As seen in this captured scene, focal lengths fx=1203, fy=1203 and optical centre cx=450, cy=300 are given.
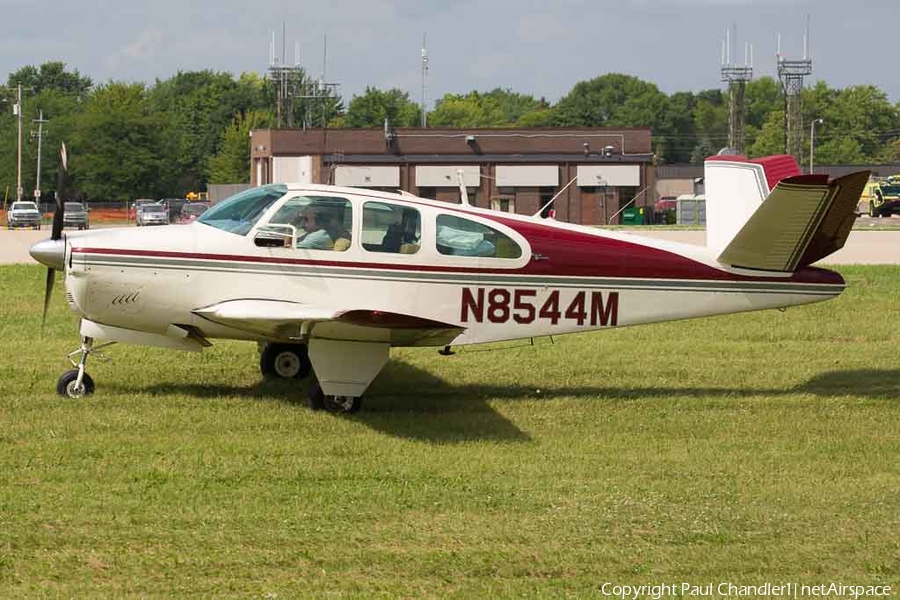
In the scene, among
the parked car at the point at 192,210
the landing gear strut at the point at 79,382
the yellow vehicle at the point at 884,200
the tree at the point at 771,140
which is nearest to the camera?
the landing gear strut at the point at 79,382

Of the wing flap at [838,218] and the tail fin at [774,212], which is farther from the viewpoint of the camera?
the tail fin at [774,212]

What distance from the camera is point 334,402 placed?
34.3ft

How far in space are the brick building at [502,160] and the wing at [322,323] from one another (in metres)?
59.0

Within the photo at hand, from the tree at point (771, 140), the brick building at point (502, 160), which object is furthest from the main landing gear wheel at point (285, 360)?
the tree at point (771, 140)

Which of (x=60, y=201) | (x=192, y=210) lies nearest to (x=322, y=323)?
(x=60, y=201)

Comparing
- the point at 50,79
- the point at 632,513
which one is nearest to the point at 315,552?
the point at 632,513

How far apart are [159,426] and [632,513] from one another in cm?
419

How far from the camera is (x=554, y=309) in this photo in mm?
10961

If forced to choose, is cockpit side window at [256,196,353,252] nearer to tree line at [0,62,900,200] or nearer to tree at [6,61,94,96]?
tree line at [0,62,900,200]

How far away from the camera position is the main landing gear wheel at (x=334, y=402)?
10.4m

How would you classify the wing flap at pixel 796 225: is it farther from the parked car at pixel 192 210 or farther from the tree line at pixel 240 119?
the tree line at pixel 240 119

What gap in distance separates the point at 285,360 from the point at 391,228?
222 centimetres

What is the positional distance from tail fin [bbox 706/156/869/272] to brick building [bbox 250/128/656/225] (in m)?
57.7

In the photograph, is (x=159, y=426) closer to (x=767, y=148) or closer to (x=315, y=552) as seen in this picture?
(x=315, y=552)
